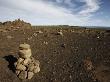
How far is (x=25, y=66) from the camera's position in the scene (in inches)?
1130

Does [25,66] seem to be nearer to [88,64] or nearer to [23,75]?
[23,75]

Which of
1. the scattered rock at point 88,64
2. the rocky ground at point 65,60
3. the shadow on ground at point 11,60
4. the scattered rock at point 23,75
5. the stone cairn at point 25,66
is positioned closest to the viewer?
the scattered rock at point 23,75

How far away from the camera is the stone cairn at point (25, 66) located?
91.1ft

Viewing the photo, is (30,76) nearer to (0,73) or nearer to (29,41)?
(0,73)

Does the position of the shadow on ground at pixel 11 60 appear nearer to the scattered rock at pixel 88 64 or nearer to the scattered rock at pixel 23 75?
Answer: the scattered rock at pixel 23 75

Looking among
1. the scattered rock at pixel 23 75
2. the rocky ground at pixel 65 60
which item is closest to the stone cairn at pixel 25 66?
the scattered rock at pixel 23 75

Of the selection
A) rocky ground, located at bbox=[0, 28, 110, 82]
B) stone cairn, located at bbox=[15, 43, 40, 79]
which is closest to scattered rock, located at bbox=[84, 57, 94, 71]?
rocky ground, located at bbox=[0, 28, 110, 82]

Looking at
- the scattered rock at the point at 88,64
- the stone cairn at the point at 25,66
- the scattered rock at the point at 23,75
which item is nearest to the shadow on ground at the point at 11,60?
the stone cairn at the point at 25,66

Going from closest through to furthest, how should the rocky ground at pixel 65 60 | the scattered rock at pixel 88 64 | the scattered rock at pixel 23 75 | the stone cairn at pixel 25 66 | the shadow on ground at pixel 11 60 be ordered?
1. the scattered rock at pixel 23 75
2. the stone cairn at pixel 25 66
3. the rocky ground at pixel 65 60
4. the shadow on ground at pixel 11 60
5. the scattered rock at pixel 88 64

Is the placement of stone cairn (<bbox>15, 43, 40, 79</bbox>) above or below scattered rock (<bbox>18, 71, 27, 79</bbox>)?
above

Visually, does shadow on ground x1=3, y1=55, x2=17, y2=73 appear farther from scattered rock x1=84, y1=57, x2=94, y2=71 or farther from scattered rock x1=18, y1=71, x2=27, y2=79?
scattered rock x1=84, y1=57, x2=94, y2=71

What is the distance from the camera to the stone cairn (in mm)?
27766

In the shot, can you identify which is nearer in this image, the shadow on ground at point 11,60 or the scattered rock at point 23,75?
the scattered rock at point 23,75

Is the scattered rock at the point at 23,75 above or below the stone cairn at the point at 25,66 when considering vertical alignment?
below
